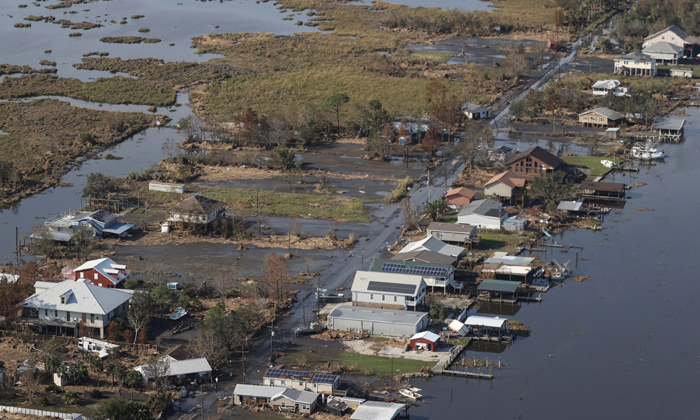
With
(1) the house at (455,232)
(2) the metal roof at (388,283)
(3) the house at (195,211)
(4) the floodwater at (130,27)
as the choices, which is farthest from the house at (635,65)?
(2) the metal roof at (388,283)

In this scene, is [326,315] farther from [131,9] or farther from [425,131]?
[131,9]

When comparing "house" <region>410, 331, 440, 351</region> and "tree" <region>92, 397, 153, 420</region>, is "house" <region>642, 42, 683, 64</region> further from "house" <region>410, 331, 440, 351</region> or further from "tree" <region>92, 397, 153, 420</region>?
"tree" <region>92, 397, 153, 420</region>

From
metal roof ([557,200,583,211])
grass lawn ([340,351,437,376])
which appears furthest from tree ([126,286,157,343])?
metal roof ([557,200,583,211])

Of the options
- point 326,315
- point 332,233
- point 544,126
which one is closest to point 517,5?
point 544,126

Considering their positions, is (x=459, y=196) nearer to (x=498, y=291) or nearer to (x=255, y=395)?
(x=498, y=291)

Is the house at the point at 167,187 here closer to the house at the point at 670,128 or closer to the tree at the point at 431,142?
the tree at the point at 431,142

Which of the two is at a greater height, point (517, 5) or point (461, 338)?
point (517, 5)

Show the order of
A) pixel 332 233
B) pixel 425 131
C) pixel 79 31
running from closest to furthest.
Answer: pixel 332 233
pixel 425 131
pixel 79 31
